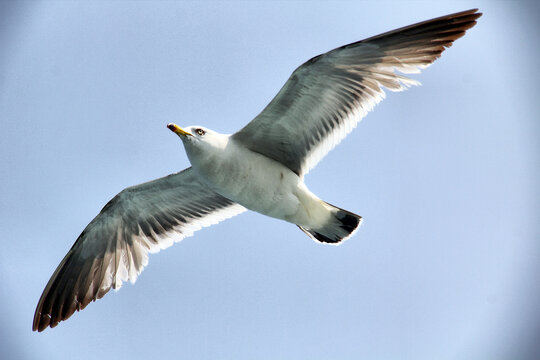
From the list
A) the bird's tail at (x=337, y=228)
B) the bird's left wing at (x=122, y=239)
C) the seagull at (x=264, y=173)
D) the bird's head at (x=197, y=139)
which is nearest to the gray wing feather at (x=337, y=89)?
the seagull at (x=264, y=173)

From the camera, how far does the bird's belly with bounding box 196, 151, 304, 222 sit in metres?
6.30

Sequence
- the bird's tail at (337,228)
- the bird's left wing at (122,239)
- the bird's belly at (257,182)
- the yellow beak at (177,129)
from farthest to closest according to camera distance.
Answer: the bird's left wing at (122,239)
the bird's tail at (337,228)
the bird's belly at (257,182)
the yellow beak at (177,129)

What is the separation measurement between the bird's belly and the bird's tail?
0.41 meters

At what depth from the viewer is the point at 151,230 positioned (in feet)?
25.1

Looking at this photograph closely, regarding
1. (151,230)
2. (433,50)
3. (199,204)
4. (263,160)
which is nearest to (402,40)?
(433,50)

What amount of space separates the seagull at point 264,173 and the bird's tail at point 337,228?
1cm

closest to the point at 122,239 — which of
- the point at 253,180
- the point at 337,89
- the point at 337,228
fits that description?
the point at 253,180

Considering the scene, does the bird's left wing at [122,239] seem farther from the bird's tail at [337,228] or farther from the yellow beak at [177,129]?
the yellow beak at [177,129]

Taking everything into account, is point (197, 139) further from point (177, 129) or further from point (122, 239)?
point (122, 239)

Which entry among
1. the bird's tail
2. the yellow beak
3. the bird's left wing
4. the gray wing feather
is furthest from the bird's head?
the bird's tail

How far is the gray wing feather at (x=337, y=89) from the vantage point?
612 centimetres

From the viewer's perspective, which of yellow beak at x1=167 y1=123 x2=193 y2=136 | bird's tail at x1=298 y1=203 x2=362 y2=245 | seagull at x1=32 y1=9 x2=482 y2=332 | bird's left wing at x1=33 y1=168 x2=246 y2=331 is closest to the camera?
yellow beak at x1=167 y1=123 x2=193 y2=136

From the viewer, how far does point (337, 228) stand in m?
6.88

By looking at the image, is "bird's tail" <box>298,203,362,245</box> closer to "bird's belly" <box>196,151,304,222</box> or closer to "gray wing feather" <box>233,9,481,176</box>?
"bird's belly" <box>196,151,304,222</box>
